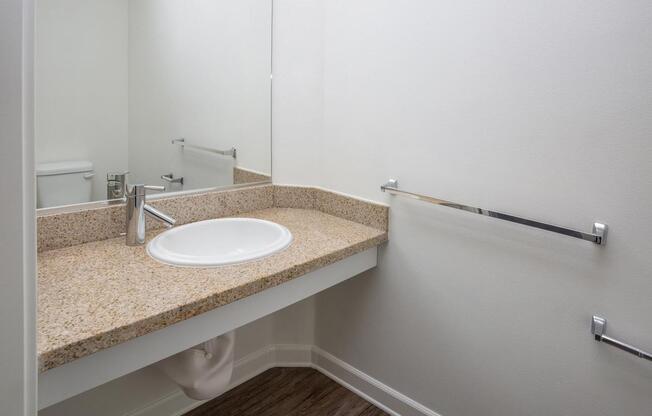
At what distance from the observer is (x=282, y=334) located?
2055mm

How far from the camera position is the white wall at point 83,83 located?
1.27 m

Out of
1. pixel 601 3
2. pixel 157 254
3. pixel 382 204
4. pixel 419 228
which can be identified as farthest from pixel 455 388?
pixel 601 3

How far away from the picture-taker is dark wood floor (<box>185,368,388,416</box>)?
176 centimetres

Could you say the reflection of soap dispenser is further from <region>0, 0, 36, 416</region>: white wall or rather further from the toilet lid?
<region>0, 0, 36, 416</region>: white wall

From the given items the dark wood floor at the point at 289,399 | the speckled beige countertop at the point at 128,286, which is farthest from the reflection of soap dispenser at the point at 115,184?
the dark wood floor at the point at 289,399

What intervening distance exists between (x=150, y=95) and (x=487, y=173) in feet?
3.86

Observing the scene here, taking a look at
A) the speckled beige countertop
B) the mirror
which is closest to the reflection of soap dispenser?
the mirror

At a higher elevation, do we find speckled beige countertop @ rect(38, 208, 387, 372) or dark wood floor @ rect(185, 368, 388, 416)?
speckled beige countertop @ rect(38, 208, 387, 372)

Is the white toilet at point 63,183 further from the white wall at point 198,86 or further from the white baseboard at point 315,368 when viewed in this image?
the white baseboard at point 315,368

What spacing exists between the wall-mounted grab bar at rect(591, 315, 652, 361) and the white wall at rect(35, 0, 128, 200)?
60.0 inches

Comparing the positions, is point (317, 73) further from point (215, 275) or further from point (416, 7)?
point (215, 275)

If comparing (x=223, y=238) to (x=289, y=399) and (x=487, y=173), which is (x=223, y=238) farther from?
(x=487, y=173)

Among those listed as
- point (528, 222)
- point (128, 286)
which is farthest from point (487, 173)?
point (128, 286)

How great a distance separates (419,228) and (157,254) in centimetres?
89
